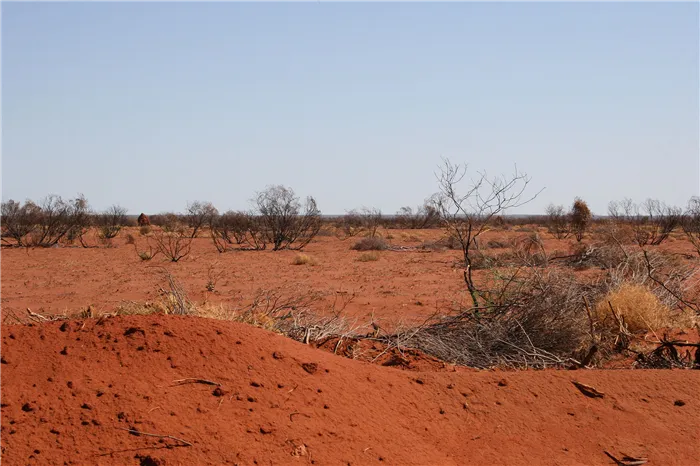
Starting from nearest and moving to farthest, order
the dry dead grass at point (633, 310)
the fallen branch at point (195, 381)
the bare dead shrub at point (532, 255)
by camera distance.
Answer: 1. the fallen branch at point (195, 381)
2. the dry dead grass at point (633, 310)
3. the bare dead shrub at point (532, 255)

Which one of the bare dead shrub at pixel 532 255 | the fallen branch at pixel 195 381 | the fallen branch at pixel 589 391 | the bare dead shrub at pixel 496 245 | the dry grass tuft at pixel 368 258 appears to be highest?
the bare dead shrub at pixel 532 255

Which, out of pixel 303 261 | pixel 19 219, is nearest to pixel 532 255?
pixel 303 261

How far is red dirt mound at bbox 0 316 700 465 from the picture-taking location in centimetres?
336

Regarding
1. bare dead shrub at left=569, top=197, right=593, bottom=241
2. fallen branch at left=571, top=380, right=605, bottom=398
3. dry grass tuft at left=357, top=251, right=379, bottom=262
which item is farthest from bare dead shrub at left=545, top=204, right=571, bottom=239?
fallen branch at left=571, top=380, right=605, bottom=398

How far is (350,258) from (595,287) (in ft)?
50.0

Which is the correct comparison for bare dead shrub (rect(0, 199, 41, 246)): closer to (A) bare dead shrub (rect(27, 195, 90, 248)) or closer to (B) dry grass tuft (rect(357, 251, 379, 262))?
(A) bare dead shrub (rect(27, 195, 90, 248))

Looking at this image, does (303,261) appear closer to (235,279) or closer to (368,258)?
(368,258)

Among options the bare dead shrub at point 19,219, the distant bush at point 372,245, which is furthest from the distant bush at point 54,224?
the distant bush at point 372,245

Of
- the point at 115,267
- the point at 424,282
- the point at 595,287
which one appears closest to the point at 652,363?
the point at 595,287

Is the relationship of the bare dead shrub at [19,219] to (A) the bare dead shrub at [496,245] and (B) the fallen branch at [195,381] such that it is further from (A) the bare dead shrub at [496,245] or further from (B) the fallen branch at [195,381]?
(B) the fallen branch at [195,381]

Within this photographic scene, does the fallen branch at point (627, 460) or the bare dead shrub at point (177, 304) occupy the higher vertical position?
the bare dead shrub at point (177, 304)

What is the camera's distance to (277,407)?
384 cm

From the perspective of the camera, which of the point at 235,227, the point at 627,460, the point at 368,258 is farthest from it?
the point at 235,227

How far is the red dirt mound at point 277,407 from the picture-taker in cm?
336
